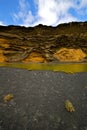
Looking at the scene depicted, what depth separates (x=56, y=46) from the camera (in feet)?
42.9

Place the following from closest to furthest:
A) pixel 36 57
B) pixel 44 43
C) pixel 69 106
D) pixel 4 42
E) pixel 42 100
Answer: pixel 69 106
pixel 42 100
pixel 36 57
pixel 4 42
pixel 44 43

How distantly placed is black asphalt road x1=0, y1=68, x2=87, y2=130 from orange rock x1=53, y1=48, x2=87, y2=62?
235 inches

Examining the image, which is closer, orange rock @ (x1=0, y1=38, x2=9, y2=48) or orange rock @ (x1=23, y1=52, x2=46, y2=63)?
orange rock @ (x1=23, y1=52, x2=46, y2=63)

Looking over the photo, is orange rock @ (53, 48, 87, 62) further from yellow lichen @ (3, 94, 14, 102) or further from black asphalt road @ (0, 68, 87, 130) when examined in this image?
yellow lichen @ (3, 94, 14, 102)

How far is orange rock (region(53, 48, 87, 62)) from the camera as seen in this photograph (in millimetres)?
12730

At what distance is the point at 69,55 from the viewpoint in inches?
505

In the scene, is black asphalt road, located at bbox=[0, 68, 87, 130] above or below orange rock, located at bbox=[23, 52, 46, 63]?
above

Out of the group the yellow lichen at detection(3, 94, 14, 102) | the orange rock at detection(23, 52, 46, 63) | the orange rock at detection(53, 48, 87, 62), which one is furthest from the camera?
the orange rock at detection(53, 48, 87, 62)

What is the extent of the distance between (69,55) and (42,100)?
309 inches

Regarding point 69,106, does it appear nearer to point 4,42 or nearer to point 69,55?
point 69,55

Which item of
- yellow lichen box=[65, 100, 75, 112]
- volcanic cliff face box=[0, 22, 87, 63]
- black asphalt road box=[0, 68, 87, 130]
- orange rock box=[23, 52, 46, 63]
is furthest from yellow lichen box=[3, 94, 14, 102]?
orange rock box=[23, 52, 46, 63]

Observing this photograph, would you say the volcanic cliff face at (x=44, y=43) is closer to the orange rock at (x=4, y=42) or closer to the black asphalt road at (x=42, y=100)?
the orange rock at (x=4, y=42)

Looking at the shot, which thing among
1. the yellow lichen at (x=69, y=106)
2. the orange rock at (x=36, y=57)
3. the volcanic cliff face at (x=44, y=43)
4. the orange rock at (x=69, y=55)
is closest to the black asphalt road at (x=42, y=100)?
the yellow lichen at (x=69, y=106)

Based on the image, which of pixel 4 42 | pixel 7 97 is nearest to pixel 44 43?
pixel 4 42
